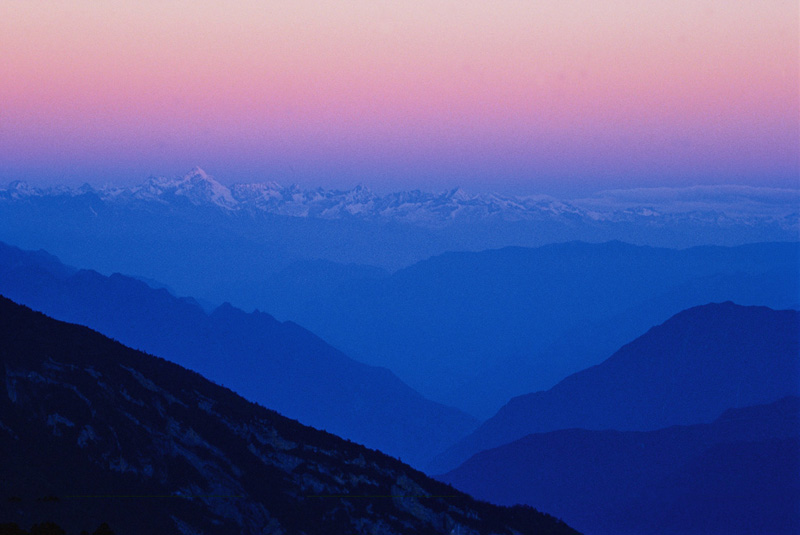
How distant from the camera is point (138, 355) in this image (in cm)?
13700

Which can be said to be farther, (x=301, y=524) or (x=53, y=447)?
(x=301, y=524)

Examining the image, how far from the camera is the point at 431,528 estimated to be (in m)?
122

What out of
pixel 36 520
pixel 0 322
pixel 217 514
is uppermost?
pixel 0 322

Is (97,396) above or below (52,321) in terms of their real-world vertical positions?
below

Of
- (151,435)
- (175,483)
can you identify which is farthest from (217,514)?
(151,435)

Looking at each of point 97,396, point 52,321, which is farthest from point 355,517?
point 52,321

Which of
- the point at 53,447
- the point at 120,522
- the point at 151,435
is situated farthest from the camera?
the point at 151,435

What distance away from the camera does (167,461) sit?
10756cm

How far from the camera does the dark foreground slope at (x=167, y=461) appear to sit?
3551 inches

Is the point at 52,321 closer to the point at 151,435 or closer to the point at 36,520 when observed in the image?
the point at 151,435

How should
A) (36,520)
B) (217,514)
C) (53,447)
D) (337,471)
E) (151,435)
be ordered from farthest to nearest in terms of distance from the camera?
1. (337,471)
2. (151,435)
3. (217,514)
4. (53,447)
5. (36,520)

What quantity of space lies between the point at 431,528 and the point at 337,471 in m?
13.7

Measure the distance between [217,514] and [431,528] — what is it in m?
30.2

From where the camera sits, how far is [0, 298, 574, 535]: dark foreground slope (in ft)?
296
